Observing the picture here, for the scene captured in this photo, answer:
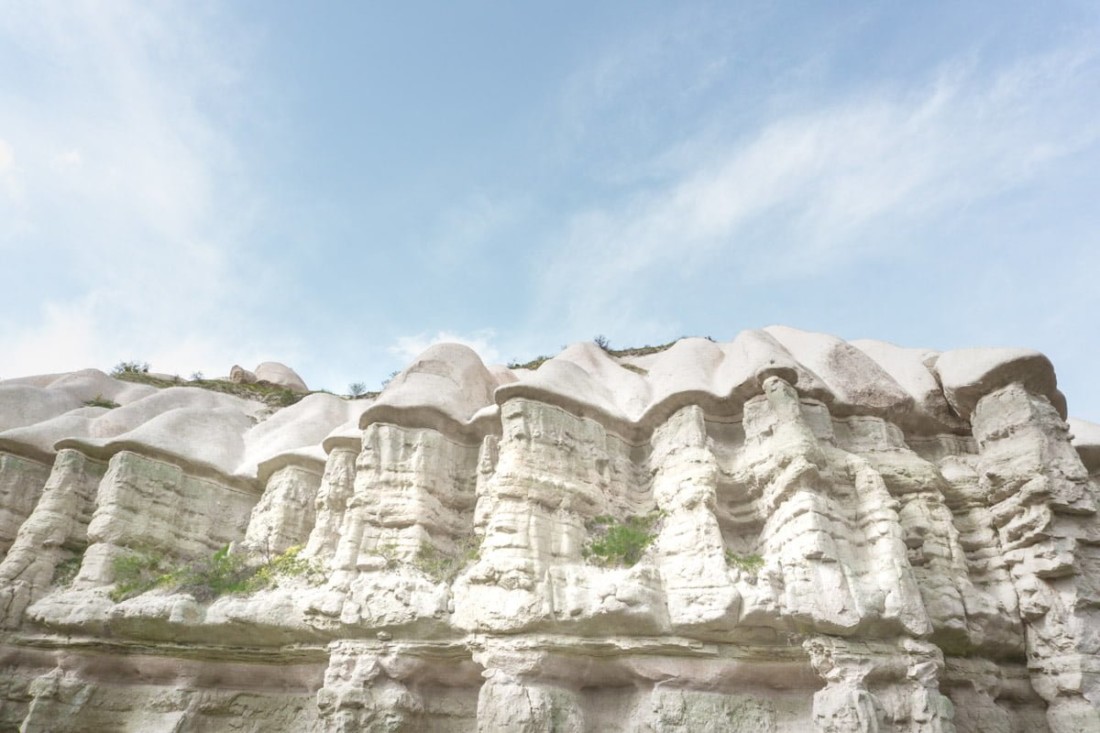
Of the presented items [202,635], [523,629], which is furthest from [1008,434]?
[202,635]

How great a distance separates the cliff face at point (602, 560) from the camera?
29.3 ft

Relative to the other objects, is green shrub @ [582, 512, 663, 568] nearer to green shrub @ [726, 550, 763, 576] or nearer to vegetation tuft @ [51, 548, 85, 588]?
green shrub @ [726, 550, 763, 576]

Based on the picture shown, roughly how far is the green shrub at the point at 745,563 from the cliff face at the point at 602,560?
0.21 ft

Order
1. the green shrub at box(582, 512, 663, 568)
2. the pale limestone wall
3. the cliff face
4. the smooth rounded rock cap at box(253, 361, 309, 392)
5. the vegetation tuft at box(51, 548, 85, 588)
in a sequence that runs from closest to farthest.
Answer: the cliff face → the green shrub at box(582, 512, 663, 568) → the vegetation tuft at box(51, 548, 85, 588) → the pale limestone wall → the smooth rounded rock cap at box(253, 361, 309, 392)

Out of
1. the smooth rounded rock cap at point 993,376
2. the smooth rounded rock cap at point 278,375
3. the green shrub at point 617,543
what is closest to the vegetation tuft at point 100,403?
the smooth rounded rock cap at point 278,375

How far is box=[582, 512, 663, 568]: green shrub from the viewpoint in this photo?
33.1 feet

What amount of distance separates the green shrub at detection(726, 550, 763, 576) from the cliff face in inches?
2.6

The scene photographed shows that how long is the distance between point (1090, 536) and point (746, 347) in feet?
20.1

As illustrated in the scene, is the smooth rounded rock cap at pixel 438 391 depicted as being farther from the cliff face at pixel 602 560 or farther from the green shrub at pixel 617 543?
Answer: the green shrub at pixel 617 543

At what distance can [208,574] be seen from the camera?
12.0 metres

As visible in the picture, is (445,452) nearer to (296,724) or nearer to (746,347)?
(296,724)

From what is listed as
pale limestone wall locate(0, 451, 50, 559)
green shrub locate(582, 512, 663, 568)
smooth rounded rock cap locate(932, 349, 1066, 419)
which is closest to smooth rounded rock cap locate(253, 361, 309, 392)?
pale limestone wall locate(0, 451, 50, 559)

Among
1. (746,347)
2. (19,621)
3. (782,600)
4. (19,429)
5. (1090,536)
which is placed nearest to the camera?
(782,600)

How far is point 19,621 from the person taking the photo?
488 inches
